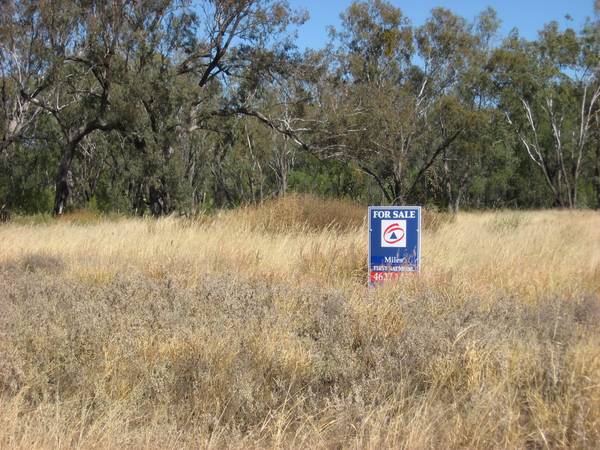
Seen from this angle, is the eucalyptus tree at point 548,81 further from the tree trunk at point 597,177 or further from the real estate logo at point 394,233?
the real estate logo at point 394,233

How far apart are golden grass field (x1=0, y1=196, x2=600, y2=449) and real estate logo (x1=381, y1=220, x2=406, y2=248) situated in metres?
0.47

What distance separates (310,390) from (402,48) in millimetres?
33917

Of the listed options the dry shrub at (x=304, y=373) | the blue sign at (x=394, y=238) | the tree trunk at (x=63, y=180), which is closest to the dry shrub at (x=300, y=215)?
the blue sign at (x=394, y=238)

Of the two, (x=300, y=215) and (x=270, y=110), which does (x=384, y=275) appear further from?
(x=270, y=110)

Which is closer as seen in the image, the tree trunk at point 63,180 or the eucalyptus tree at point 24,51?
the eucalyptus tree at point 24,51

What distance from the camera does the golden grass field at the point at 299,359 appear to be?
3379mm

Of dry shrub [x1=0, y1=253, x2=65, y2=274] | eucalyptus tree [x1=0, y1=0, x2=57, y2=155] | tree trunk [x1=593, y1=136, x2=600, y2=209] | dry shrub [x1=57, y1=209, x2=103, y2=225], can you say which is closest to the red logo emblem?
dry shrub [x1=0, y1=253, x2=65, y2=274]

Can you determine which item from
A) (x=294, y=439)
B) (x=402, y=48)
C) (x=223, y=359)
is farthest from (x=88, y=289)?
(x=402, y=48)

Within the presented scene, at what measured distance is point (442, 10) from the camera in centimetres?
3431

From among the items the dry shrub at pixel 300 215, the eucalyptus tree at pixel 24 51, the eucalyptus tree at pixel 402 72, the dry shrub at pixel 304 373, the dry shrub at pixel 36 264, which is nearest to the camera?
the dry shrub at pixel 304 373

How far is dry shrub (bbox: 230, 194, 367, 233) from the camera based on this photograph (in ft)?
37.7

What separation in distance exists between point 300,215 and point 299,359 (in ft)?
27.4

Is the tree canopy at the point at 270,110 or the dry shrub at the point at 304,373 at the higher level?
the tree canopy at the point at 270,110

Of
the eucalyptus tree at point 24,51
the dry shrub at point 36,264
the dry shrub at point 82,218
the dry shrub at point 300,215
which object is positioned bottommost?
the dry shrub at point 82,218
